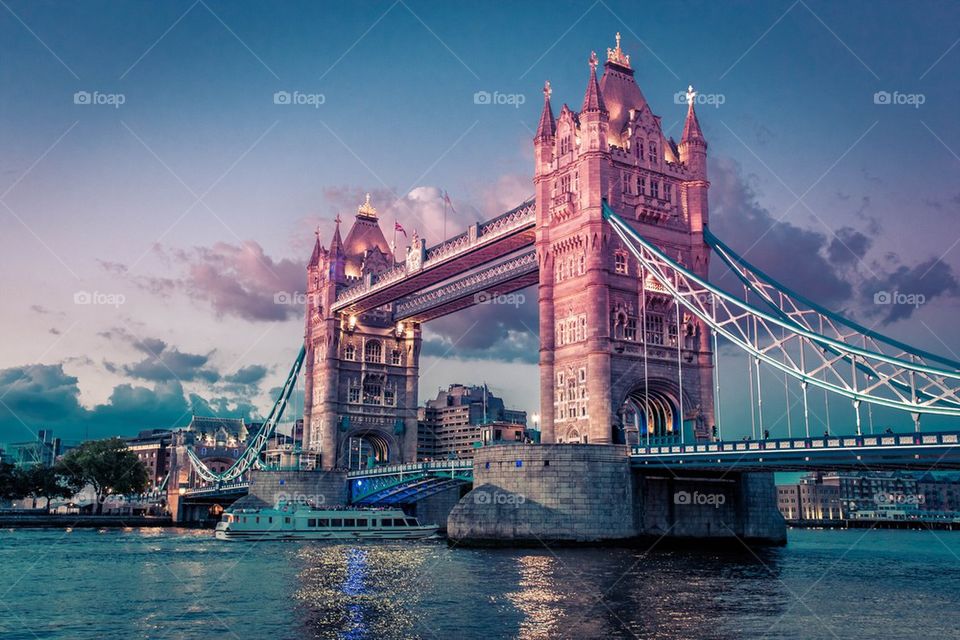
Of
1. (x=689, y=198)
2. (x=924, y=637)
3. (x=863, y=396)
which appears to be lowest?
(x=924, y=637)

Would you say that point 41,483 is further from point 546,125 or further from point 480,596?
point 480,596

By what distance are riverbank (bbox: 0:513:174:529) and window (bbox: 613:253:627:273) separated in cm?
7848

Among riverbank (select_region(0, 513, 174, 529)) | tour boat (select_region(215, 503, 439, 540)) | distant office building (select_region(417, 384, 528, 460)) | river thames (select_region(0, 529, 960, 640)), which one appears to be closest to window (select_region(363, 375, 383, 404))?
tour boat (select_region(215, 503, 439, 540))

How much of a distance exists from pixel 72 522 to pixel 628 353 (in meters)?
79.4

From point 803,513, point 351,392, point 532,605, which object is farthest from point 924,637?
point 803,513

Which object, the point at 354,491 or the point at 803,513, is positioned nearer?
the point at 354,491

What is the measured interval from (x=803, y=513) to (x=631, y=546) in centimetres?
15144

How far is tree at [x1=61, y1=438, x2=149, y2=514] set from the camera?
12938 centimetres

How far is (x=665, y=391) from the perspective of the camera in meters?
65.6

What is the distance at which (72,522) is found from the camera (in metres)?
113

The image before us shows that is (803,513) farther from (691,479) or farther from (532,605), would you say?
(532,605)

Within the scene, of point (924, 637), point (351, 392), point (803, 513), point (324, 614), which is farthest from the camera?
point (803, 513)

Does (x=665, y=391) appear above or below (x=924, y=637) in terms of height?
above

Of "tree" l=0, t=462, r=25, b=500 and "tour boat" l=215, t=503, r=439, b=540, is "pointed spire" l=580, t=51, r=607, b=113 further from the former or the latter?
"tree" l=0, t=462, r=25, b=500
